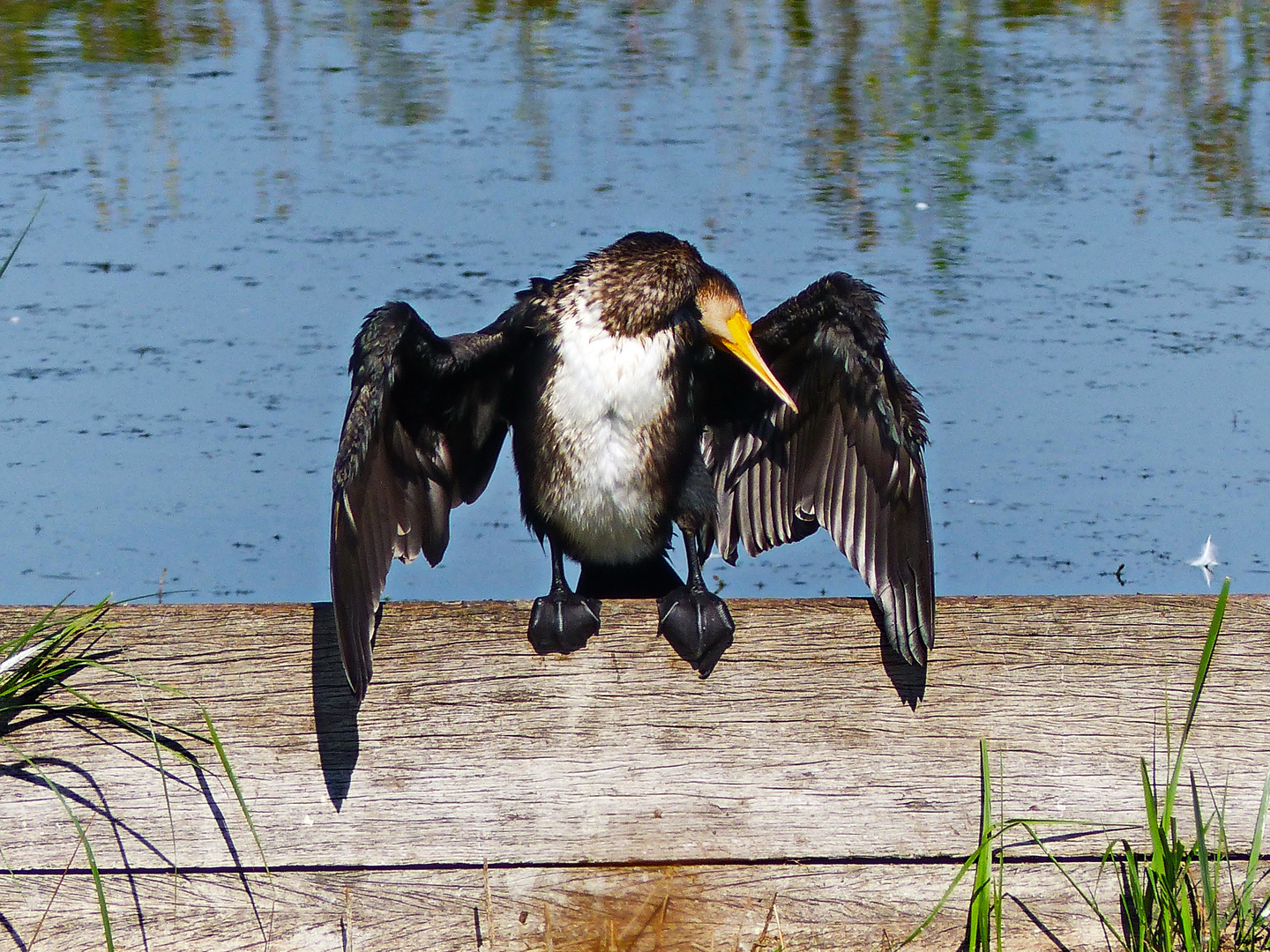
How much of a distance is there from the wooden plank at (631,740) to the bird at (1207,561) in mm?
1799

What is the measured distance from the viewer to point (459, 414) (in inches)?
107

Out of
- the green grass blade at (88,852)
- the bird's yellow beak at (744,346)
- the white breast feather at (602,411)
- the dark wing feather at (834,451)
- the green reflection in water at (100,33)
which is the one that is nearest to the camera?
the green grass blade at (88,852)

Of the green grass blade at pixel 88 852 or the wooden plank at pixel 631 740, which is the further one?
the wooden plank at pixel 631 740

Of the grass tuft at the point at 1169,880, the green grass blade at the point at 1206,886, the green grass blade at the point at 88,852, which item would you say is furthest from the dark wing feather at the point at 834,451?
the green grass blade at the point at 88,852

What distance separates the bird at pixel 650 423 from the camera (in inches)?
92.3

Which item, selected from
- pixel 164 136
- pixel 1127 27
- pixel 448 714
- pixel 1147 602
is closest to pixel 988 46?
pixel 1127 27

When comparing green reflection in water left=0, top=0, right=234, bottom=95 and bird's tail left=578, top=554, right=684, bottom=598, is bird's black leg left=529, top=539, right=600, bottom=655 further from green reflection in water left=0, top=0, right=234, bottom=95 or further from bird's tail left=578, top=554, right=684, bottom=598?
green reflection in water left=0, top=0, right=234, bottom=95

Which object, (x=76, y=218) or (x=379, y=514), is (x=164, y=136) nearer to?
(x=76, y=218)

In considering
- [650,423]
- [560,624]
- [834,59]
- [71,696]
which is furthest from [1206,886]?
[834,59]

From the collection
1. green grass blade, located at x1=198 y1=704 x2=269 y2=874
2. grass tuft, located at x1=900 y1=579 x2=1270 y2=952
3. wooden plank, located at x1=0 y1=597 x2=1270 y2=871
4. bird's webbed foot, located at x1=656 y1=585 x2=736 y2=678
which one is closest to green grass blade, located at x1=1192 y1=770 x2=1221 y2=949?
grass tuft, located at x1=900 y1=579 x2=1270 y2=952

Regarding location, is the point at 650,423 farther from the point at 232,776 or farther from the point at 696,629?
the point at 232,776

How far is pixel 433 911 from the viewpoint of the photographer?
6.49 ft

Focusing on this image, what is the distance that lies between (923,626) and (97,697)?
112 centimetres

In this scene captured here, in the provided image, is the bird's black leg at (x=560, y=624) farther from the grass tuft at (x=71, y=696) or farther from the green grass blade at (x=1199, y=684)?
the green grass blade at (x=1199, y=684)
